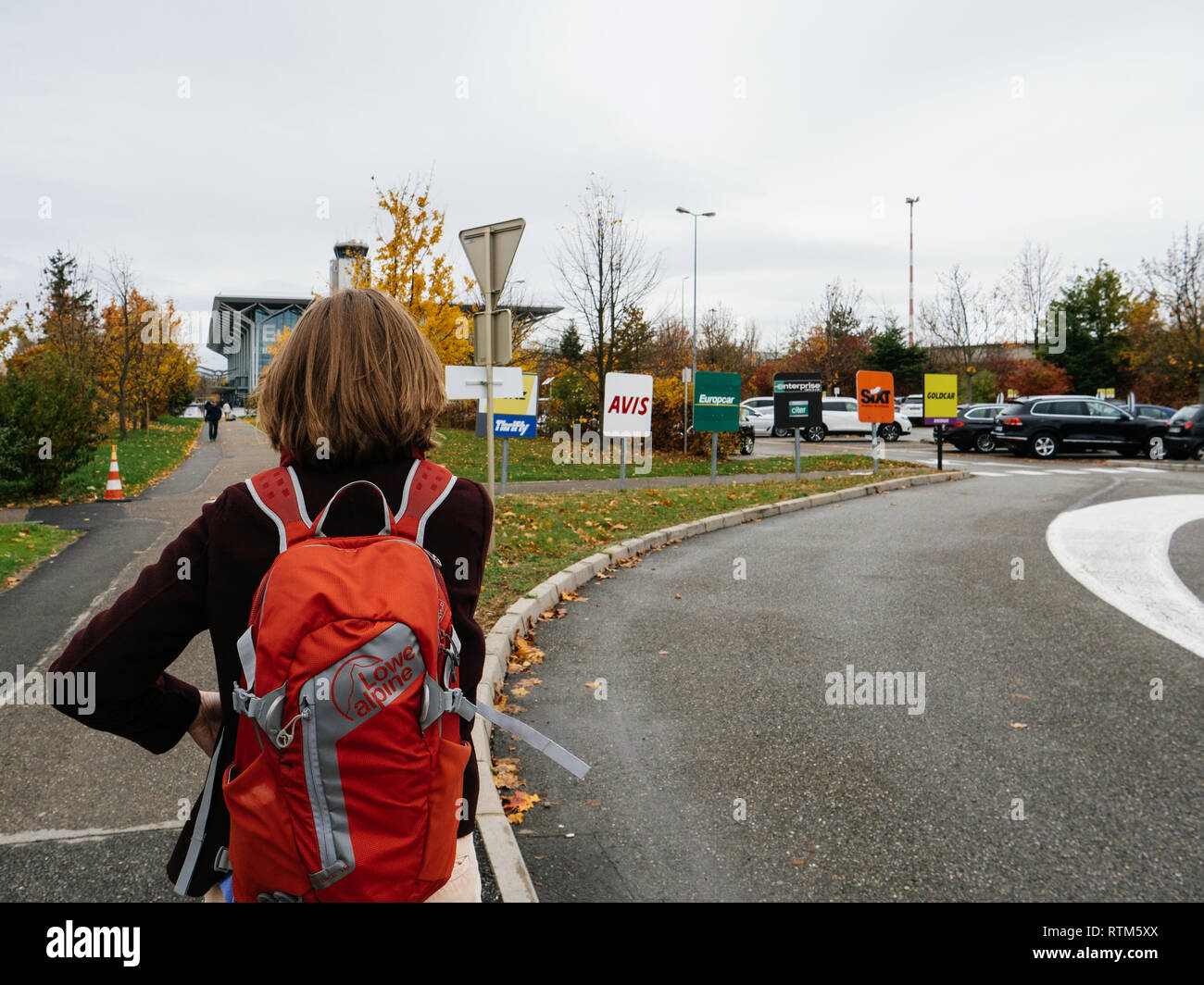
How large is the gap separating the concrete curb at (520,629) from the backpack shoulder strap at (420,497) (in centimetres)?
137

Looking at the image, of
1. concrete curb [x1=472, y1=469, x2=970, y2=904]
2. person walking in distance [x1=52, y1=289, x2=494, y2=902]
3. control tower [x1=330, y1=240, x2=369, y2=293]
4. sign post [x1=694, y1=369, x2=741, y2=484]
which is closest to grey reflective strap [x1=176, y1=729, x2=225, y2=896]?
person walking in distance [x1=52, y1=289, x2=494, y2=902]

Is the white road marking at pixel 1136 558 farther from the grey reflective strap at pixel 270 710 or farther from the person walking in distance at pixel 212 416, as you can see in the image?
the person walking in distance at pixel 212 416

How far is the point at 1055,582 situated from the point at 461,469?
13.7 m

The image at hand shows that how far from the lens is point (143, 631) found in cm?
147

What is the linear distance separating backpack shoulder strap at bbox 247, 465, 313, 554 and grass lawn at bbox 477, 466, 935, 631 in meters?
4.83

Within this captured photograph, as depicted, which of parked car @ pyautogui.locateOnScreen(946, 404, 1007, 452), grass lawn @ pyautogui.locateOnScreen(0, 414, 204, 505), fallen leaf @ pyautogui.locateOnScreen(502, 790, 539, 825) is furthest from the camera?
parked car @ pyautogui.locateOnScreen(946, 404, 1007, 452)

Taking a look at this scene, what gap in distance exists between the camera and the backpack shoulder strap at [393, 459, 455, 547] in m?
1.50

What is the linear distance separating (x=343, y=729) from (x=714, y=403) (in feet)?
52.1

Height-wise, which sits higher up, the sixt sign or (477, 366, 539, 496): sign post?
the sixt sign

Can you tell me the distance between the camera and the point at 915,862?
130 inches

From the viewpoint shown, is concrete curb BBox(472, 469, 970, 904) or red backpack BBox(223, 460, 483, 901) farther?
concrete curb BBox(472, 469, 970, 904)

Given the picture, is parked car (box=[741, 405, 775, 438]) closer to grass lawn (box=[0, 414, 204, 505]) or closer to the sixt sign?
the sixt sign

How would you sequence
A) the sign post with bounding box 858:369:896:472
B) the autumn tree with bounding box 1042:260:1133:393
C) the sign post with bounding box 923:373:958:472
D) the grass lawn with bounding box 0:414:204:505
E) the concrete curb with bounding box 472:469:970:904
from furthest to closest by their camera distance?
the autumn tree with bounding box 1042:260:1133:393, the sign post with bounding box 923:373:958:472, the sign post with bounding box 858:369:896:472, the grass lawn with bounding box 0:414:204:505, the concrete curb with bounding box 472:469:970:904
